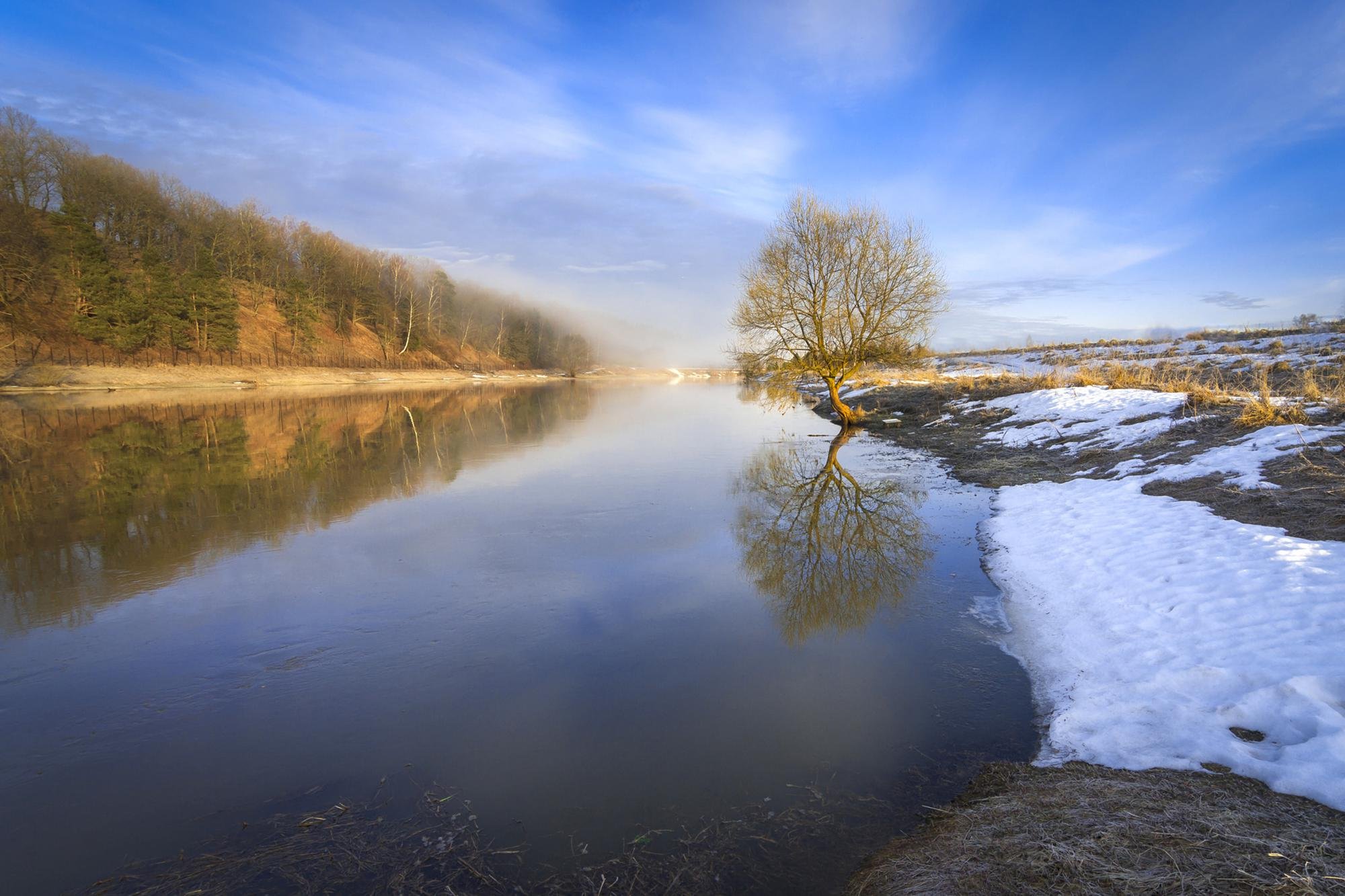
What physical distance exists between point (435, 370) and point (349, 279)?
1666 centimetres

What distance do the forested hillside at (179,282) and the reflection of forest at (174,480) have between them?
22.5 metres

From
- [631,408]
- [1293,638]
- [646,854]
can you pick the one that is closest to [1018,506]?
[1293,638]

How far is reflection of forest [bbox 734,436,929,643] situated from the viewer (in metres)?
6.31

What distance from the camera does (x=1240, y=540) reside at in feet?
19.3

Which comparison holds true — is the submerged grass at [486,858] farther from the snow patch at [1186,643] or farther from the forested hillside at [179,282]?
the forested hillside at [179,282]

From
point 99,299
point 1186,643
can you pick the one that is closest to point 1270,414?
point 1186,643

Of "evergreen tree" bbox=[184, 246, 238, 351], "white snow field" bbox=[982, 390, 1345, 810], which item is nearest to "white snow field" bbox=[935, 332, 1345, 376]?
"white snow field" bbox=[982, 390, 1345, 810]

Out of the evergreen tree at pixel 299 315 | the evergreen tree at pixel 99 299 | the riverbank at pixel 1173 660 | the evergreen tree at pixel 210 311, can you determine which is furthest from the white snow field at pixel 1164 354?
the evergreen tree at pixel 299 315

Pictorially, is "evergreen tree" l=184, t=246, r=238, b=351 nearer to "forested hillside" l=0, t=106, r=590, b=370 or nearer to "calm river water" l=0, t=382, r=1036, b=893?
"forested hillside" l=0, t=106, r=590, b=370

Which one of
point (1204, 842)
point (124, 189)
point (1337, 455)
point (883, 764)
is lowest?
point (883, 764)

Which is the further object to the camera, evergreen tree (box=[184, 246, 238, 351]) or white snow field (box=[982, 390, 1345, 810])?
evergreen tree (box=[184, 246, 238, 351])

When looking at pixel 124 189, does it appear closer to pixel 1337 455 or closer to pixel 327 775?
pixel 327 775

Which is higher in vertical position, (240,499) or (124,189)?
(124,189)

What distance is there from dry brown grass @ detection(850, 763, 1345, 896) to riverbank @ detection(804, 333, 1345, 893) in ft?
0.03
